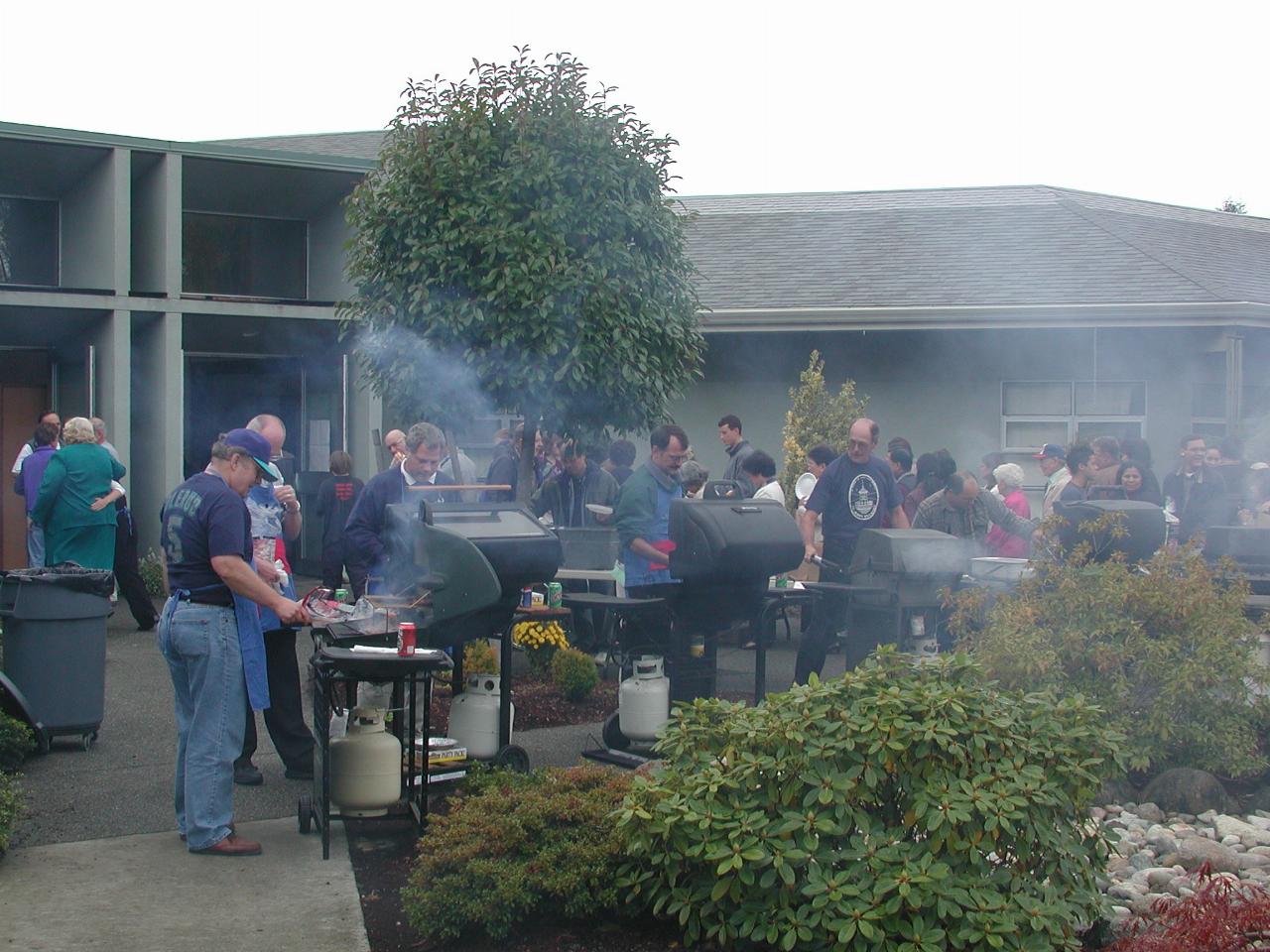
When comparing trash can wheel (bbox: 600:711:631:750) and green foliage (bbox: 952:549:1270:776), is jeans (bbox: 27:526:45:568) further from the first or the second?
green foliage (bbox: 952:549:1270:776)

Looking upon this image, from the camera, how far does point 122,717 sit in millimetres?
8156

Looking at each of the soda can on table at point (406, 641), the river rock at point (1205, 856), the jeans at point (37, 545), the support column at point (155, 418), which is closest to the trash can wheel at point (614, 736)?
the soda can on table at point (406, 641)

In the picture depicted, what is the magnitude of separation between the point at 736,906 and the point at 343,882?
1.78m

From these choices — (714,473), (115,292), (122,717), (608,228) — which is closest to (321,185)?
(115,292)

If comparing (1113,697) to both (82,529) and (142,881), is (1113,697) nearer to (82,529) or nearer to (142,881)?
(142,881)

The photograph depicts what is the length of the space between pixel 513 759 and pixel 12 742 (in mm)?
2625

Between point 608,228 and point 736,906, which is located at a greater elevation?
point 608,228

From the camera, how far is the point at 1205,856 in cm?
500

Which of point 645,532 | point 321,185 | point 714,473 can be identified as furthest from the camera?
point 714,473

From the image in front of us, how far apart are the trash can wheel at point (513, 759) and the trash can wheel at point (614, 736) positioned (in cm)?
67

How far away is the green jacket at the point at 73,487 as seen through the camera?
9781 mm

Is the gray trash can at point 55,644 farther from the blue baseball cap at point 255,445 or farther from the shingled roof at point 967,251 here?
the shingled roof at point 967,251

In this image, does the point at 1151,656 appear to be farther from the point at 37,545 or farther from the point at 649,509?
the point at 37,545

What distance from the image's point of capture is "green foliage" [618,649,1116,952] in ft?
12.8
